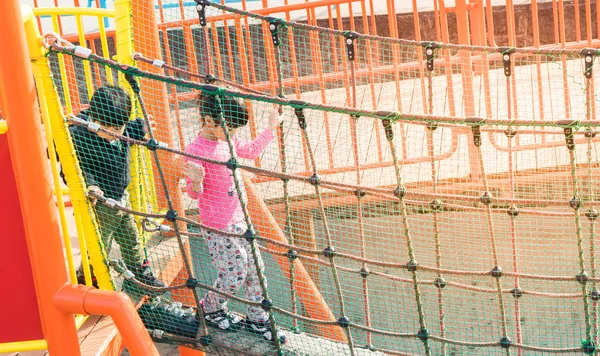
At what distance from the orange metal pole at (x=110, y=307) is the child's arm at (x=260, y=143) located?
2.62 feet

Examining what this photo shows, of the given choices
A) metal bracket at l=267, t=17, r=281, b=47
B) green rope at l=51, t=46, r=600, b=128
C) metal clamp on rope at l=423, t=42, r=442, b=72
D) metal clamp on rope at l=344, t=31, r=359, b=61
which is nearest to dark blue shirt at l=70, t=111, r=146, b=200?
green rope at l=51, t=46, r=600, b=128

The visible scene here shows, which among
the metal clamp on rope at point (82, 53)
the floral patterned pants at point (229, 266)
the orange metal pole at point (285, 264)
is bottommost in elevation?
the orange metal pole at point (285, 264)

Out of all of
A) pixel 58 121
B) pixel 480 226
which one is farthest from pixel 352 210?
pixel 58 121

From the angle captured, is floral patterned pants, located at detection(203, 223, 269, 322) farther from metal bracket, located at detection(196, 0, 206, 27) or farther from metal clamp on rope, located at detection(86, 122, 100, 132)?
metal bracket, located at detection(196, 0, 206, 27)

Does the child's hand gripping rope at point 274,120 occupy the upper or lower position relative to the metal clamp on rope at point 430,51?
lower

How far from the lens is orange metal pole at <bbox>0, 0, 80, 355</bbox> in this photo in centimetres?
264

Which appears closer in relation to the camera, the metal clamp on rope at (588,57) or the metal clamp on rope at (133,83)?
the metal clamp on rope at (133,83)

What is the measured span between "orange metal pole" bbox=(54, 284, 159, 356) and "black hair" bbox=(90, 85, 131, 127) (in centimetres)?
64

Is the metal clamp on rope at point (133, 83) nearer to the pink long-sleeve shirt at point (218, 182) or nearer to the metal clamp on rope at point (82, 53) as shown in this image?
the metal clamp on rope at point (82, 53)

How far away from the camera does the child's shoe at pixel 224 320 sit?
3273 mm

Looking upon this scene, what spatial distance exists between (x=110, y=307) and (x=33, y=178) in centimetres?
48

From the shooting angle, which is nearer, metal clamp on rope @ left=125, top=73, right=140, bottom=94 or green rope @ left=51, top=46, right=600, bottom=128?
green rope @ left=51, top=46, right=600, bottom=128

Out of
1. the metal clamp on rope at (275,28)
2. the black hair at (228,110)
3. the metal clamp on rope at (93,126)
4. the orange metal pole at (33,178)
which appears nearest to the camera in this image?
the orange metal pole at (33,178)

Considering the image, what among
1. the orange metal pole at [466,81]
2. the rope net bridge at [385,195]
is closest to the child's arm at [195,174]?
the rope net bridge at [385,195]
